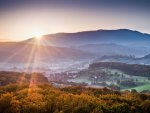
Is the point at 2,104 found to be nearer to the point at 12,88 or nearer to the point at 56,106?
the point at 56,106

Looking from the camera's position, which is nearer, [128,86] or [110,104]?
[110,104]

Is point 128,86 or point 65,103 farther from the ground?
point 65,103

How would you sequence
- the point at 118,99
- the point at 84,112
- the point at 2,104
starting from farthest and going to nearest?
the point at 118,99 → the point at 2,104 → the point at 84,112

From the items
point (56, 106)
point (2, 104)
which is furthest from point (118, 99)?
point (2, 104)

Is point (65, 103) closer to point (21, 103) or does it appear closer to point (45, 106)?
point (45, 106)

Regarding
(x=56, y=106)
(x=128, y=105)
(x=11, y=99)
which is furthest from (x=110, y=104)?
(x=11, y=99)

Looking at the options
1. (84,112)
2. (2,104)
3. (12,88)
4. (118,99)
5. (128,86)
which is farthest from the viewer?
(128,86)

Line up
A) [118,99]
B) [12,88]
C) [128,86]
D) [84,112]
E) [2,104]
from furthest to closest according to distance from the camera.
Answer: [128,86] < [12,88] < [118,99] < [2,104] < [84,112]

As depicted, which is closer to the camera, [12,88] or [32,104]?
[32,104]

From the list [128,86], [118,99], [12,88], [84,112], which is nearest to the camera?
[84,112]
